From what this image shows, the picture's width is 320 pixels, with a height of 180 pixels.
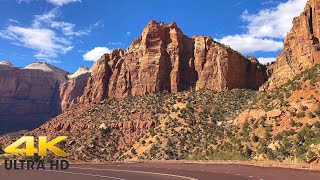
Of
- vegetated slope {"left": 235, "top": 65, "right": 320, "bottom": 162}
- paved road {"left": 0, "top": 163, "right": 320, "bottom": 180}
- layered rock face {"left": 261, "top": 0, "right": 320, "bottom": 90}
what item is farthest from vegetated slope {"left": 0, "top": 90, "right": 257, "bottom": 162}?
paved road {"left": 0, "top": 163, "right": 320, "bottom": 180}

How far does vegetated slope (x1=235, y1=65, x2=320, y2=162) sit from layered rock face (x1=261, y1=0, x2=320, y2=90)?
558cm

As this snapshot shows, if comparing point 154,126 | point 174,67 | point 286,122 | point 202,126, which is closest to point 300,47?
point 202,126

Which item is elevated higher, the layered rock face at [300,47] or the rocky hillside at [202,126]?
the layered rock face at [300,47]

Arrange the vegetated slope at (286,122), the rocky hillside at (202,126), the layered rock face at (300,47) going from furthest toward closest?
1. the layered rock face at (300,47)
2. the rocky hillside at (202,126)
3. the vegetated slope at (286,122)

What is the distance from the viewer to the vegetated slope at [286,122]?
1817 inches

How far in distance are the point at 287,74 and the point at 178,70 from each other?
3140 cm

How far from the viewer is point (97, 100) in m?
110

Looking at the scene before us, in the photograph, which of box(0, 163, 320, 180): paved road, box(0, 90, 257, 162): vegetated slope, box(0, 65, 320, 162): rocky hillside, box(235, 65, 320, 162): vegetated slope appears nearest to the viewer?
box(0, 163, 320, 180): paved road

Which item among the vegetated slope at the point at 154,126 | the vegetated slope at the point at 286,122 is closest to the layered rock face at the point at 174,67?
the vegetated slope at the point at 154,126

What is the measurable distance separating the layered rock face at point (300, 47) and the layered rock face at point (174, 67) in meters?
16.6

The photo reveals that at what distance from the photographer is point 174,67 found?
333ft

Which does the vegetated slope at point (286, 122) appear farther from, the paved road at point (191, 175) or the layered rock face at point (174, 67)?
the layered rock face at point (174, 67)

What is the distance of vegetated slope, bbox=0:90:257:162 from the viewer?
7206cm

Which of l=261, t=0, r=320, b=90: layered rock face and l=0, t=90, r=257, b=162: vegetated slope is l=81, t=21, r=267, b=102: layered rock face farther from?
l=261, t=0, r=320, b=90: layered rock face
